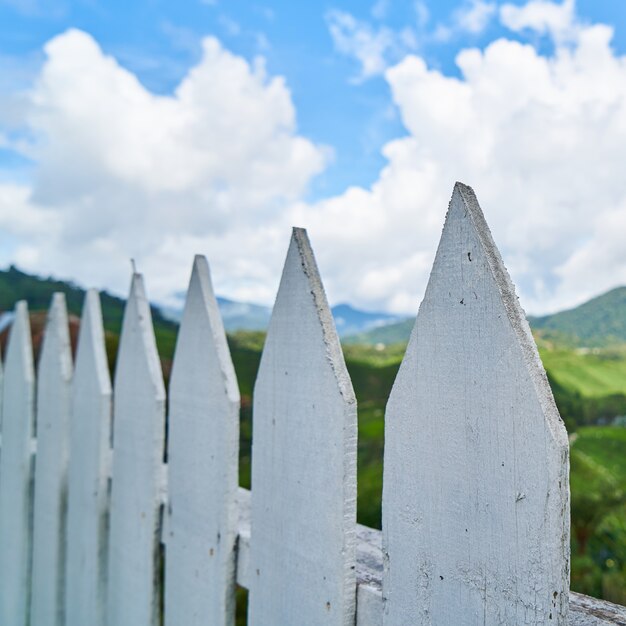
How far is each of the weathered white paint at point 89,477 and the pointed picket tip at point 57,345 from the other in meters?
0.14

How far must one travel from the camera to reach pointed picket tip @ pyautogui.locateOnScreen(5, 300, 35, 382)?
2.66 m

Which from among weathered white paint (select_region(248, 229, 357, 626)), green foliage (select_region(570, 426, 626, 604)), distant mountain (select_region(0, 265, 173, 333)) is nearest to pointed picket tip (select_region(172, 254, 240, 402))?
weathered white paint (select_region(248, 229, 357, 626))

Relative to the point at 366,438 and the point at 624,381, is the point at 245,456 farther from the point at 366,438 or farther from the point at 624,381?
the point at 624,381

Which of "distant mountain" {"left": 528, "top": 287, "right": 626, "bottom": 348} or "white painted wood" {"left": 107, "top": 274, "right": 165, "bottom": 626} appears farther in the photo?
"distant mountain" {"left": 528, "top": 287, "right": 626, "bottom": 348}

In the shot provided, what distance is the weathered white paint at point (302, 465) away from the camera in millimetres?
1188

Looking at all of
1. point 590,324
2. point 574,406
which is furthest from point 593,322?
point 574,406

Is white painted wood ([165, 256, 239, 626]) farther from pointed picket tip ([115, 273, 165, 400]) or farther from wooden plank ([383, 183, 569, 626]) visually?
wooden plank ([383, 183, 569, 626])

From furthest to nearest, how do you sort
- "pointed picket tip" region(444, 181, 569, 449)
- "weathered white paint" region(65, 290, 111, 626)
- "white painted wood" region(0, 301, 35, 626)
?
1. "white painted wood" region(0, 301, 35, 626)
2. "weathered white paint" region(65, 290, 111, 626)
3. "pointed picket tip" region(444, 181, 569, 449)

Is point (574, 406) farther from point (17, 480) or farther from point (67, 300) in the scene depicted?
point (67, 300)

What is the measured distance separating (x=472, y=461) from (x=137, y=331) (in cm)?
135

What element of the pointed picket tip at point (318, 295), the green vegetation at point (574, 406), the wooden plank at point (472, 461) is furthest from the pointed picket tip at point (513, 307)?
the pointed picket tip at point (318, 295)

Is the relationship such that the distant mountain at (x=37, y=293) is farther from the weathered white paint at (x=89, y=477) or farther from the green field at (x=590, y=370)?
the green field at (x=590, y=370)

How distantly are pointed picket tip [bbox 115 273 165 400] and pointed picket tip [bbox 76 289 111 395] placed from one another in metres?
0.18

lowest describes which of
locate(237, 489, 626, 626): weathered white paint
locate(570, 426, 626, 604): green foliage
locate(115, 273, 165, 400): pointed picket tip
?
locate(570, 426, 626, 604): green foliage
